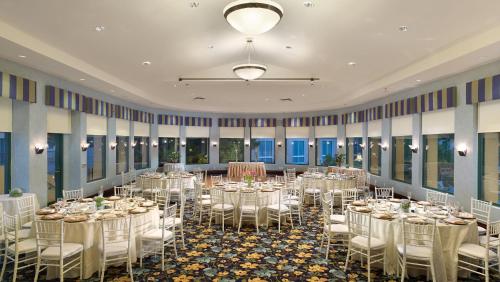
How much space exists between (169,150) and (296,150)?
25.9 feet

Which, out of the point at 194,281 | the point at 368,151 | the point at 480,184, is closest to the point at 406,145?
the point at 368,151

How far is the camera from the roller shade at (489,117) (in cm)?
735

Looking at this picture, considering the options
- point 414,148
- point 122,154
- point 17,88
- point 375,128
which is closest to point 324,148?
point 375,128

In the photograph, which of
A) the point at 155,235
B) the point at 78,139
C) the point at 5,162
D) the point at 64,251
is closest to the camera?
the point at 64,251

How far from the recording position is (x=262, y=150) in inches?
822

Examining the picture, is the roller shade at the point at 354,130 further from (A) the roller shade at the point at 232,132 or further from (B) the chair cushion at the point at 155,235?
(B) the chair cushion at the point at 155,235

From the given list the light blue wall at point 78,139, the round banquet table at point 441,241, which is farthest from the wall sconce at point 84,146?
the round banquet table at point 441,241

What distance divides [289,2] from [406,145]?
812 centimetres

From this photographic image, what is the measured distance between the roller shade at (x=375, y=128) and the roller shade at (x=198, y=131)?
9.94 metres

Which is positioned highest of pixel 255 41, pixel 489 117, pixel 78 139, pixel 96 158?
pixel 255 41

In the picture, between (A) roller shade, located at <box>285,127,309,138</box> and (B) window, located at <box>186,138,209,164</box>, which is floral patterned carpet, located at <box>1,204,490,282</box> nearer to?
(B) window, located at <box>186,138,209,164</box>

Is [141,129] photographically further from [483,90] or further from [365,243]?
[483,90]

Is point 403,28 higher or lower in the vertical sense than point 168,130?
higher

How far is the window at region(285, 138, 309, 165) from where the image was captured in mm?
20125
